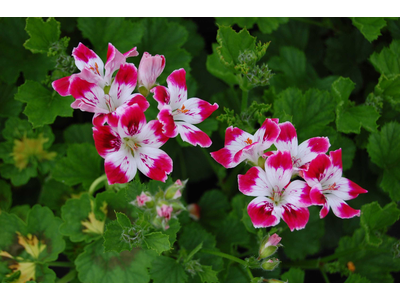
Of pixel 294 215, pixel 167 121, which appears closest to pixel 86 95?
pixel 167 121

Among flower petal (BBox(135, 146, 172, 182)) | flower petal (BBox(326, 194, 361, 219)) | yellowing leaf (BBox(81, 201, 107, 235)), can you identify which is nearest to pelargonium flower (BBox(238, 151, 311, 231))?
flower petal (BBox(326, 194, 361, 219))

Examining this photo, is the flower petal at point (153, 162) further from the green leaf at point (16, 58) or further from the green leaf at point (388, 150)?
the green leaf at point (388, 150)

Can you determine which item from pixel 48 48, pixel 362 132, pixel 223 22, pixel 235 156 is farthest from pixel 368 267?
pixel 48 48

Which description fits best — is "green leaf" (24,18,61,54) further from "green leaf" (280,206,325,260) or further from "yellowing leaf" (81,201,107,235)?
"green leaf" (280,206,325,260)

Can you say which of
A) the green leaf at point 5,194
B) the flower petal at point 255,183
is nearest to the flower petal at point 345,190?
the flower petal at point 255,183

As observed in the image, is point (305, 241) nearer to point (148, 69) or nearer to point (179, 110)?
point (179, 110)
